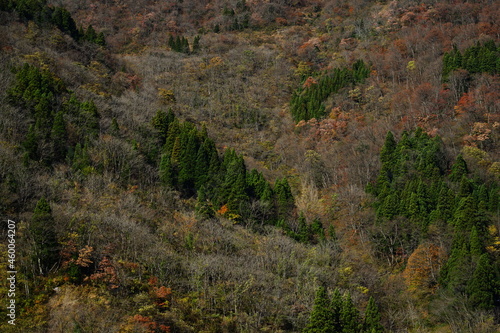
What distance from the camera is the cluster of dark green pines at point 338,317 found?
1389 inches

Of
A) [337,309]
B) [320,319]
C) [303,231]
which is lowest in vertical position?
[303,231]

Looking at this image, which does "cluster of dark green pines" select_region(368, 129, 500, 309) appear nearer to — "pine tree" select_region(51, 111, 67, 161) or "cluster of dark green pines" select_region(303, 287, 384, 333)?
"cluster of dark green pines" select_region(303, 287, 384, 333)

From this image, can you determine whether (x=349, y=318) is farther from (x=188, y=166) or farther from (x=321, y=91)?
(x=321, y=91)

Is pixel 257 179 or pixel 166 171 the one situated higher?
pixel 166 171

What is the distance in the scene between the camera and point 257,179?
202 ft

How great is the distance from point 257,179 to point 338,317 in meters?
27.4

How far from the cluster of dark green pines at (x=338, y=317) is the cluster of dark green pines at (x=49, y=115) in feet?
100

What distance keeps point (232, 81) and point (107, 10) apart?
57.3 metres

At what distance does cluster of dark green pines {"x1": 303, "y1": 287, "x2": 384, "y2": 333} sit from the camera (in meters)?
35.3

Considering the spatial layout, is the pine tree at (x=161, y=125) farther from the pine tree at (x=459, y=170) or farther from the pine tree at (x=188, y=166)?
the pine tree at (x=459, y=170)

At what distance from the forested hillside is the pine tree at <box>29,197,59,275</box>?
0.14 meters

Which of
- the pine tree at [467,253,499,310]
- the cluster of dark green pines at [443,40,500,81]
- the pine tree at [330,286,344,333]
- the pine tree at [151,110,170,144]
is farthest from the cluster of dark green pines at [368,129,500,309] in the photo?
the pine tree at [151,110,170,144]

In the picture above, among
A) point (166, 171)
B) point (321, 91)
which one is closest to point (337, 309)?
point (166, 171)

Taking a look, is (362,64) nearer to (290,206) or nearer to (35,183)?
(290,206)
